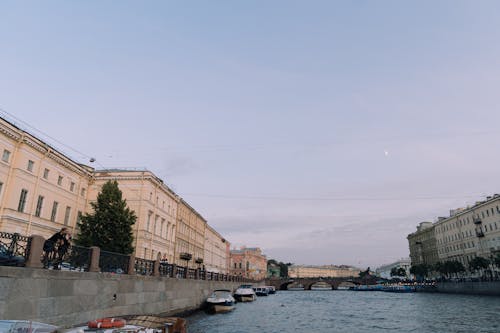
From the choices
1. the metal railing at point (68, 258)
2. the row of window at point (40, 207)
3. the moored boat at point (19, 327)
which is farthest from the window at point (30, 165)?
the moored boat at point (19, 327)

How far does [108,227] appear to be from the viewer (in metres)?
36.9

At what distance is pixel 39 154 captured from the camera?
114 ft

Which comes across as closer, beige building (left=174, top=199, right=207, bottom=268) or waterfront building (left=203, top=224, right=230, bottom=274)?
beige building (left=174, top=199, right=207, bottom=268)

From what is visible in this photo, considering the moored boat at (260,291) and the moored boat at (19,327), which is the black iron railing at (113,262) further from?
the moored boat at (260,291)

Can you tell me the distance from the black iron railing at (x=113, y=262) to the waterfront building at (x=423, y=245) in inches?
4288

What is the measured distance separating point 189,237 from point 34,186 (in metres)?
36.1

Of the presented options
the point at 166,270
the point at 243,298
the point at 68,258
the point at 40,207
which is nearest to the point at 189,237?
the point at 243,298

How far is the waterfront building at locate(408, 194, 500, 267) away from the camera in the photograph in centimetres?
7550

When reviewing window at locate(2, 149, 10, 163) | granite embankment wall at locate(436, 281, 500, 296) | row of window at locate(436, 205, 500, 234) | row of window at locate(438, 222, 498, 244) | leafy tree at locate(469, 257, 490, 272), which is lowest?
granite embankment wall at locate(436, 281, 500, 296)

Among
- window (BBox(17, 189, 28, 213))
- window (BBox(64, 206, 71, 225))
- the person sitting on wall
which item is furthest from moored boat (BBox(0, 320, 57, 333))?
window (BBox(64, 206, 71, 225))

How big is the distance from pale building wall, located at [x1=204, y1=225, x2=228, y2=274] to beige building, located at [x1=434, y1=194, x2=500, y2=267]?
200 feet

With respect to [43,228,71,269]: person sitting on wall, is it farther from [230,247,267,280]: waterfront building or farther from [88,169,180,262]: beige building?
[230,247,267,280]: waterfront building

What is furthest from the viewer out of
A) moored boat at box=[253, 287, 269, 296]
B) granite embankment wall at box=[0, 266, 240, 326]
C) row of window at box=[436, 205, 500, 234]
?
moored boat at box=[253, 287, 269, 296]

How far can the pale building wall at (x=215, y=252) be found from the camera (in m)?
85.4
